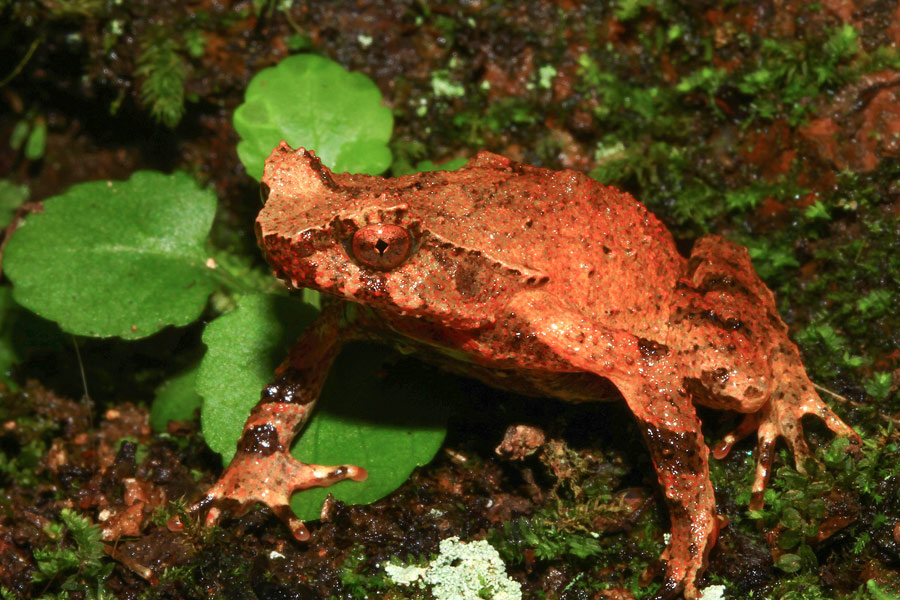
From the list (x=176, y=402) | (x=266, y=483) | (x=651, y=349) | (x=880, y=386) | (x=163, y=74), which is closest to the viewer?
(x=651, y=349)

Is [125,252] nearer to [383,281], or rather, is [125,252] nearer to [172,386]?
[172,386]

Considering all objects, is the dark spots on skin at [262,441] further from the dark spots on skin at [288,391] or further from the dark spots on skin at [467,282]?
the dark spots on skin at [467,282]

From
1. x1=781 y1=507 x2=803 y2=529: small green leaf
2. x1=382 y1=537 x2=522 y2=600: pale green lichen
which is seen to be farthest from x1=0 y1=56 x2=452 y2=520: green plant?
x1=781 y1=507 x2=803 y2=529: small green leaf

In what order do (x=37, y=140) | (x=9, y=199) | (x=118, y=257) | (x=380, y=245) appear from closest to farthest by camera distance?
(x=380, y=245) < (x=118, y=257) < (x=9, y=199) < (x=37, y=140)

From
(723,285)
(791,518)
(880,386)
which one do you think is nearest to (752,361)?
(723,285)

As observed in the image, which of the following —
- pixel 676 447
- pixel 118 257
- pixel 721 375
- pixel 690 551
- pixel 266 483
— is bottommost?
pixel 266 483

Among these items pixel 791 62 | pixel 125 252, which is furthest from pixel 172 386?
pixel 791 62

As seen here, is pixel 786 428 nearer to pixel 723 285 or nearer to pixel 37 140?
pixel 723 285

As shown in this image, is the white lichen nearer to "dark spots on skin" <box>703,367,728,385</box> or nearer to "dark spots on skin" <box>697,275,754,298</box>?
"dark spots on skin" <box>703,367,728,385</box>
